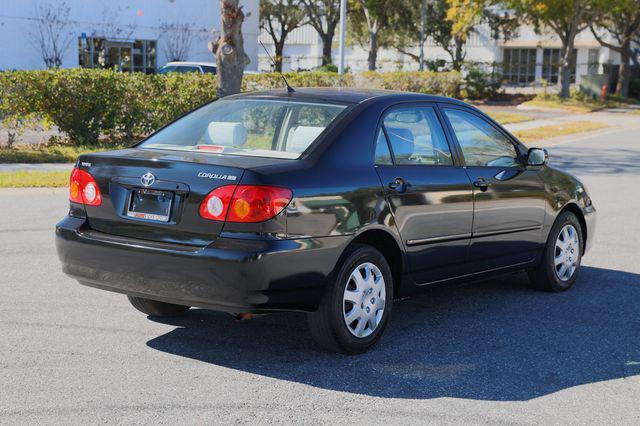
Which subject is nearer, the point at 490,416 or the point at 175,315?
the point at 490,416

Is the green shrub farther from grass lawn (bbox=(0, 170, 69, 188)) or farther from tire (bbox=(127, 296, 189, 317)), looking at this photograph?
tire (bbox=(127, 296, 189, 317))

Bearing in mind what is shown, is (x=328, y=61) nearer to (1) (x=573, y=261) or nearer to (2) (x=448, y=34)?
(2) (x=448, y=34)

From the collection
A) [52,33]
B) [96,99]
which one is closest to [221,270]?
[96,99]

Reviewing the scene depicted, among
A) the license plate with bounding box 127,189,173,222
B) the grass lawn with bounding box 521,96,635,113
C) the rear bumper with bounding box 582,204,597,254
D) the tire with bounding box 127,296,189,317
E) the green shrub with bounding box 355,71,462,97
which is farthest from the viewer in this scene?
the grass lawn with bounding box 521,96,635,113

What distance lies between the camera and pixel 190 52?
42.7 m

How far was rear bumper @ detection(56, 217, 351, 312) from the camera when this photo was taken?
16.6 feet

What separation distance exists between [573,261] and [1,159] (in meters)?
10.9

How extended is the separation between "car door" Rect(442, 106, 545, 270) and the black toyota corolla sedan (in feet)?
0.05

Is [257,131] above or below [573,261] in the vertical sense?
above

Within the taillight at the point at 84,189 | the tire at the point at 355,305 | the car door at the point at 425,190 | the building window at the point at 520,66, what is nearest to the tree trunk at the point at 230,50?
the car door at the point at 425,190

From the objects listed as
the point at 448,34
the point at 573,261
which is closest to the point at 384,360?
the point at 573,261

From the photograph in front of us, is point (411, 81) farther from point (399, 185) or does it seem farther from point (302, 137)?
point (302, 137)

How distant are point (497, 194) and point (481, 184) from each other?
0.24 metres

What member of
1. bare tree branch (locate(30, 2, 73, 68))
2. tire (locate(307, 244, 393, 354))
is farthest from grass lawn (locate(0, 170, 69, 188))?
bare tree branch (locate(30, 2, 73, 68))
